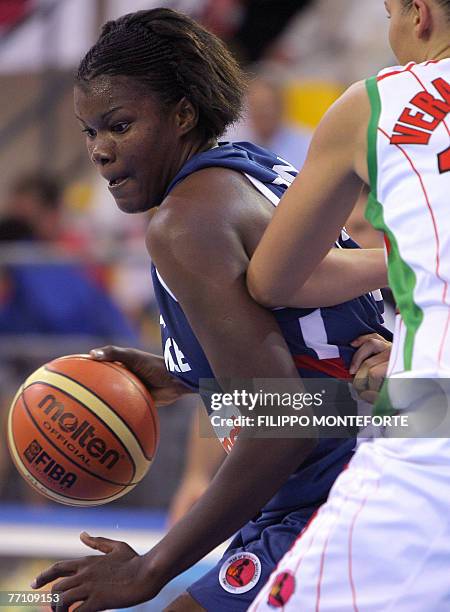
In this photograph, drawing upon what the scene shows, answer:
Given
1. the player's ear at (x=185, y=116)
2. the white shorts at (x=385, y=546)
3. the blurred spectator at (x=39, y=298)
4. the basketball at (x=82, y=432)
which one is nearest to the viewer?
the white shorts at (x=385, y=546)

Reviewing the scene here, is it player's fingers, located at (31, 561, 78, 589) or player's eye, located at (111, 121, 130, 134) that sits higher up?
player's eye, located at (111, 121, 130, 134)

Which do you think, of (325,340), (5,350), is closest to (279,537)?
(325,340)


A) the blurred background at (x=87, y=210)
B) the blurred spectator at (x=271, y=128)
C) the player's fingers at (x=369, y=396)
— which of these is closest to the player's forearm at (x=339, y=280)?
the player's fingers at (x=369, y=396)

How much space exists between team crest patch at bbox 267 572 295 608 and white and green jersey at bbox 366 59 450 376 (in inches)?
16.2

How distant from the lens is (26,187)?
20.8ft

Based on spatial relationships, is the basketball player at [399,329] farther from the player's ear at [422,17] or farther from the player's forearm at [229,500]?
the player's forearm at [229,500]

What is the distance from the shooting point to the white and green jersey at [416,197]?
5.73ft

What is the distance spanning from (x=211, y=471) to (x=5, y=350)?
1.49 m

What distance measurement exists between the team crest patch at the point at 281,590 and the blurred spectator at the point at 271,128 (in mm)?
4640

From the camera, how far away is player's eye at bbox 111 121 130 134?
238cm

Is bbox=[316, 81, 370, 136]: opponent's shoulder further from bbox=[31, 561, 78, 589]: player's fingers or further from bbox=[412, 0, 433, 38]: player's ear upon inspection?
bbox=[31, 561, 78, 589]: player's fingers

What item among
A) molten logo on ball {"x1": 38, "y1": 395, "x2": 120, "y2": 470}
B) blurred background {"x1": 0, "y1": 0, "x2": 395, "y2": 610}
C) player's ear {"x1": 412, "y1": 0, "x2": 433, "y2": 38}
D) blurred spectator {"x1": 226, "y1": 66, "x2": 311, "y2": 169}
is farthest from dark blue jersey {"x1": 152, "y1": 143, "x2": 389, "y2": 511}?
blurred spectator {"x1": 226, "y1": 66, "x2": 311, "y2": 169}

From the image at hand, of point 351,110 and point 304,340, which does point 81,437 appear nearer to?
point 304,340

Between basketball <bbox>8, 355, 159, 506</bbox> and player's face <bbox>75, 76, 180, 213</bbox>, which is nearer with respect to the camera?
player's face <bbox>75, 76, 180, 213</bbox>
